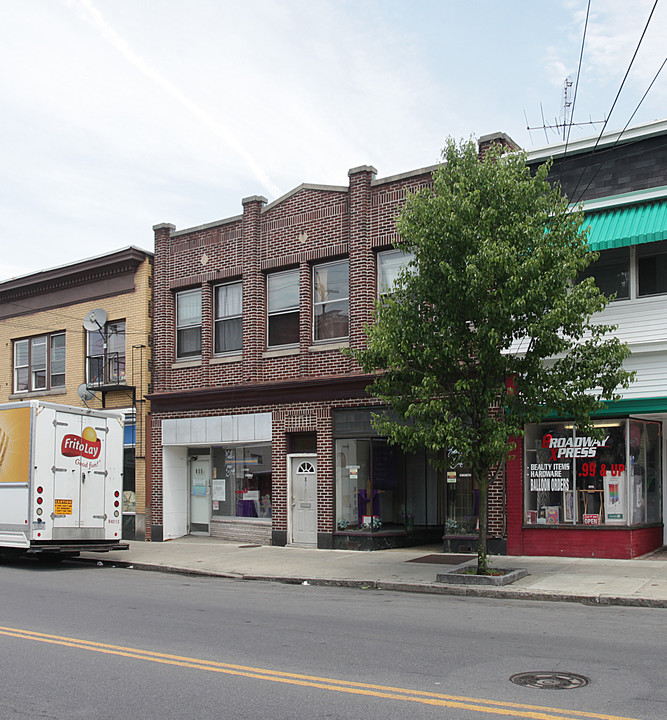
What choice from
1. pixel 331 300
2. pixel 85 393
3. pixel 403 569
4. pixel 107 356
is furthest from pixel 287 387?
Answer: pixel 85 393

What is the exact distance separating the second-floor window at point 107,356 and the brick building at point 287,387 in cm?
149

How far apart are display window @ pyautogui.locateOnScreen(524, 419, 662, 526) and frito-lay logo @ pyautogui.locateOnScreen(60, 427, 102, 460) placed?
30.1 ft

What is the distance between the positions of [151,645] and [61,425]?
943cm

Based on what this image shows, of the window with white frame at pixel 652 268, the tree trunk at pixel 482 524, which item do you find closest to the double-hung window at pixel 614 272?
the window with white frame at pixel 652 268

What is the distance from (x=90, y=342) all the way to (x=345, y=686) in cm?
1922

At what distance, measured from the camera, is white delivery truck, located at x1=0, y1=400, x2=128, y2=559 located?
1645 centimetres

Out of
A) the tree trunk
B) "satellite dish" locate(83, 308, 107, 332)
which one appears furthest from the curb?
"satellite dish" locate(83, 308, 107, 332)

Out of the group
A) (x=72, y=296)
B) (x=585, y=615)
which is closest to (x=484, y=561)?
(x=585, y=615)

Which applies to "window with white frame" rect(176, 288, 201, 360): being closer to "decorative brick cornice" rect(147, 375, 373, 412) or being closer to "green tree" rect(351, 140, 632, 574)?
"decorative brick cornice" rect(147, 375, 373, 412)

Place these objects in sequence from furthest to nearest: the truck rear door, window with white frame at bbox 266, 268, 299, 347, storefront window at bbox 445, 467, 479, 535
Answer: window with white frame at bbox 266, 268, 299, 347, the truck rear door, storefront window at bbox 445, 467, 479, 535

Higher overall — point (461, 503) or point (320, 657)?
point (461, 503)

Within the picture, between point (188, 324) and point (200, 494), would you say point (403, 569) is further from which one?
point (188, 324)

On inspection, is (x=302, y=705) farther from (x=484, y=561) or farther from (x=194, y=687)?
(x=484, y=561)

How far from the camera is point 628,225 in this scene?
1452 centimetres
